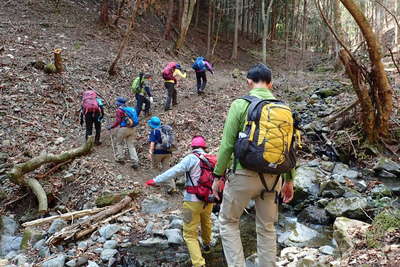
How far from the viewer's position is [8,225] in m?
7.46

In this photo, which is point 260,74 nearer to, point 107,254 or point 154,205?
point 107,254

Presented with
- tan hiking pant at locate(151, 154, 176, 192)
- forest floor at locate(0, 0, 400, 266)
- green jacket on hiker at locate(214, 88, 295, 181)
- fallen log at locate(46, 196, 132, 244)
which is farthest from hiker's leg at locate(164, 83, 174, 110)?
green jacket on hiker at locate(214, 88, 295, 181)

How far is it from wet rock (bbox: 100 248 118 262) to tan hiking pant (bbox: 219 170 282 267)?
2.45 metres

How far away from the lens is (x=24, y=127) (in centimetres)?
1029

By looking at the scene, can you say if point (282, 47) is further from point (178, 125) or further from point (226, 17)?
point (178, 125)

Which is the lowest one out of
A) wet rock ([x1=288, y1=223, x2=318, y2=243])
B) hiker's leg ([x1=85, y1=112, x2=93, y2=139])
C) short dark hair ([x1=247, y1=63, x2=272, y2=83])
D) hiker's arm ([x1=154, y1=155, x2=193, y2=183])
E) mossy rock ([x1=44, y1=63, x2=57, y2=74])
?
wet rock ([x1=288, y1=223, x2=318, y2=243])

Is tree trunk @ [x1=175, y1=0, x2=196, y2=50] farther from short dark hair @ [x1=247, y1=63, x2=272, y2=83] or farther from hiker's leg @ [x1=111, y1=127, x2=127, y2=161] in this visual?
short dark hair @ [x1=247, y1=63, x2=272, y2=83]

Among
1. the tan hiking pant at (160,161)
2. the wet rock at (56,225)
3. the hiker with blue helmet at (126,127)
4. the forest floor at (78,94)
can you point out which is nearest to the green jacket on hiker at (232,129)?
the wet rock at (56,225)

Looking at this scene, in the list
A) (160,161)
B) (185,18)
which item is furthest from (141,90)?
(185,18)

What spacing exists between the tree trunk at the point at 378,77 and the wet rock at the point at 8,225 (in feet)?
29.1

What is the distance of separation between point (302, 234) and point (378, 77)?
532 cm

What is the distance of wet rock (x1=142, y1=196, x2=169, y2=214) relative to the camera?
728 centimetres

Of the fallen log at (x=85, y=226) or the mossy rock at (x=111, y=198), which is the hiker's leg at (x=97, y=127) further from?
the fallen log at (x=85, y=226)

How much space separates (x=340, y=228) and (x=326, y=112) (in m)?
8.25
